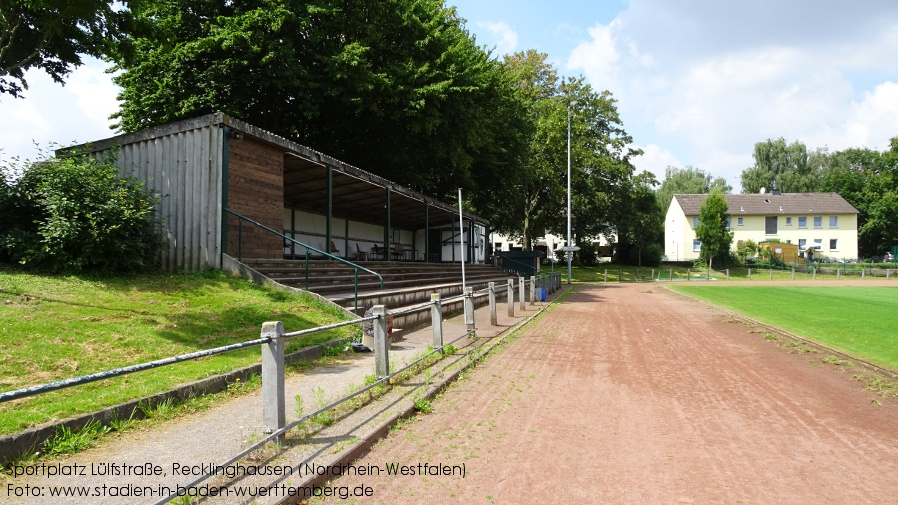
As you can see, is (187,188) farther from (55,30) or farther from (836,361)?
(836,361)

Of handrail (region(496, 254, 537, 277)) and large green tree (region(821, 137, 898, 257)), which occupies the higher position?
large green tree (region(821, 137, 898, 257))

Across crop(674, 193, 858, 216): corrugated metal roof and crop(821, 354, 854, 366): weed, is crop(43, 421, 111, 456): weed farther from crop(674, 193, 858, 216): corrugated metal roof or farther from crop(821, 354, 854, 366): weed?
crop(674, 193, 858, 216): corrugated metal roof

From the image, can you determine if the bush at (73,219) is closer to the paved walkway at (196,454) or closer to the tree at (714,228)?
the paved walkway at (196,454)

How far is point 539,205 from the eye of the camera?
47562mm

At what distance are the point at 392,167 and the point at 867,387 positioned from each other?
2072 centimetres

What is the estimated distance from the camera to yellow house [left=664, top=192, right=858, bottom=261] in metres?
58.9

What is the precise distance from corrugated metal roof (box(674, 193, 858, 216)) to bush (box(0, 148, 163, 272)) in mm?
59378

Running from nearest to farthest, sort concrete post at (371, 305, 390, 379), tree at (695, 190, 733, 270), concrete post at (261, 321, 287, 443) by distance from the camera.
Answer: concrete post at (261, 321, 287, 443) < concrete post at (371, 305, 390, 379) < tree at (695, 190, 733, 270)

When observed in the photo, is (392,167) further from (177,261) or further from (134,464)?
(134,464)

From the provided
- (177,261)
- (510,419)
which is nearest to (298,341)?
(510,419)

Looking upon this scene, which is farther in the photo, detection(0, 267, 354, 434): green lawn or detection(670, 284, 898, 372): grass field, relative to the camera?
detection(670, 284, 898, 372): grass field

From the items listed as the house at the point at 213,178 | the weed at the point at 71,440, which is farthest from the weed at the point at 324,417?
the house at the point at 213,178

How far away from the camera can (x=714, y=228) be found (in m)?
48.2

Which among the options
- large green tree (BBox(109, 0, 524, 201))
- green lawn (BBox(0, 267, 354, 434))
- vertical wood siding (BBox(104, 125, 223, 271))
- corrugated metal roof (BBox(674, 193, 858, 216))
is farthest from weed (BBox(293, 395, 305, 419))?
corrugated metal roof (BBox(674, 193, 858, 216))
